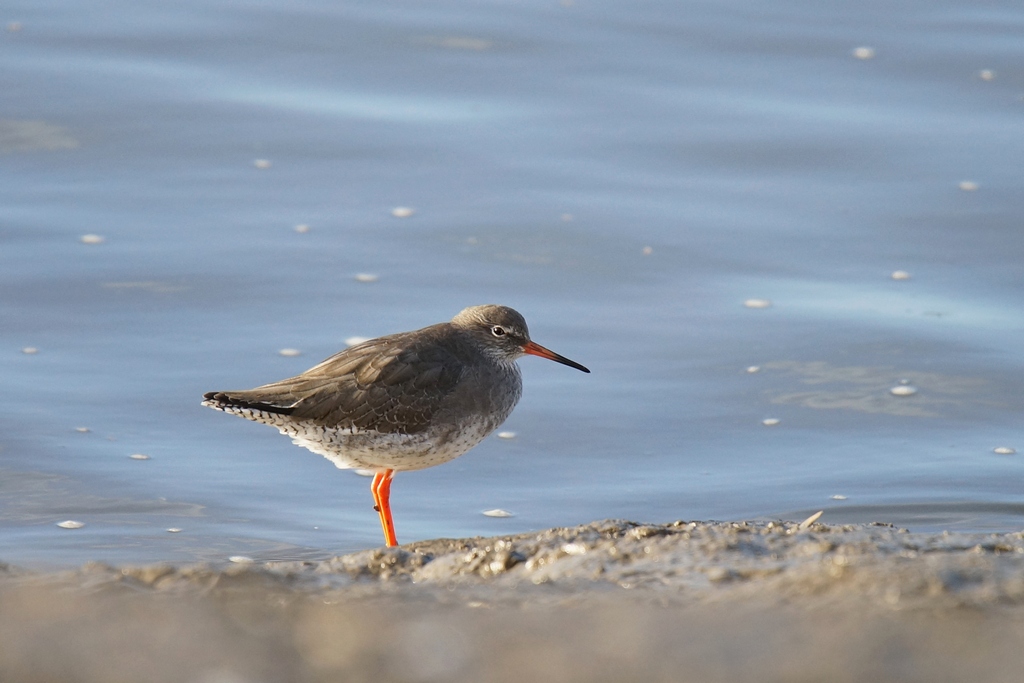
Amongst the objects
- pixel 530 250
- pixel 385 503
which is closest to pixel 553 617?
pixel 385 503

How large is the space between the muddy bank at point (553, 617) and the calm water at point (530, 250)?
81.2 inches

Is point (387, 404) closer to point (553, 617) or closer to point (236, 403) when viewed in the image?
point (236, 403)

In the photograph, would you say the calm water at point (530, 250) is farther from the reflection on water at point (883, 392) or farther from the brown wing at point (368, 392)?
the brown wing at point (368, 392)

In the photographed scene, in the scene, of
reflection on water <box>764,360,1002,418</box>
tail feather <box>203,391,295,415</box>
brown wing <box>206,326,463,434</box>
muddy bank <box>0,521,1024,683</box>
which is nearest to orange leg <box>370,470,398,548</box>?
brown wing <box>206,326,463,434</box>

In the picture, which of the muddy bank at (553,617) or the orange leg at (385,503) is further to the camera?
the orange leg at (385,503)

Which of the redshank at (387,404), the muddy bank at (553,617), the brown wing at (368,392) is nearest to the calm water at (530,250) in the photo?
the redshank at (387,404)

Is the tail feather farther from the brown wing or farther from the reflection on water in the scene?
the reflection on water

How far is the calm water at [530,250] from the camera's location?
712 centimetres

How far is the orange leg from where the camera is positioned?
6316 millimetres

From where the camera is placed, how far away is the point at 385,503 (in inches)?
257

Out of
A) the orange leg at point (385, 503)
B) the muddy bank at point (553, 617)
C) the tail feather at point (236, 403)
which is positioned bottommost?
the muddy bank at point (553, 617)

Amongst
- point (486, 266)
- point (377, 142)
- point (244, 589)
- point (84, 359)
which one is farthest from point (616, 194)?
point (244, 589)

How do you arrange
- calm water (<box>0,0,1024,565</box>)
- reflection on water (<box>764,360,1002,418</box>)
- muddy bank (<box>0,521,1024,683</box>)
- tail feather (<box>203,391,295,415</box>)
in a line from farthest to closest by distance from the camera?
1. reflection on water (<box>764,360,1002,418</box>)
2. calm water (<box>0,0,1024,565</box>)
3. tail feather (<box>203,391,295,415</box>)
4. muddy bank (<box>0,521,1024,683</box>)

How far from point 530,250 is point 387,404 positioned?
3.48m
